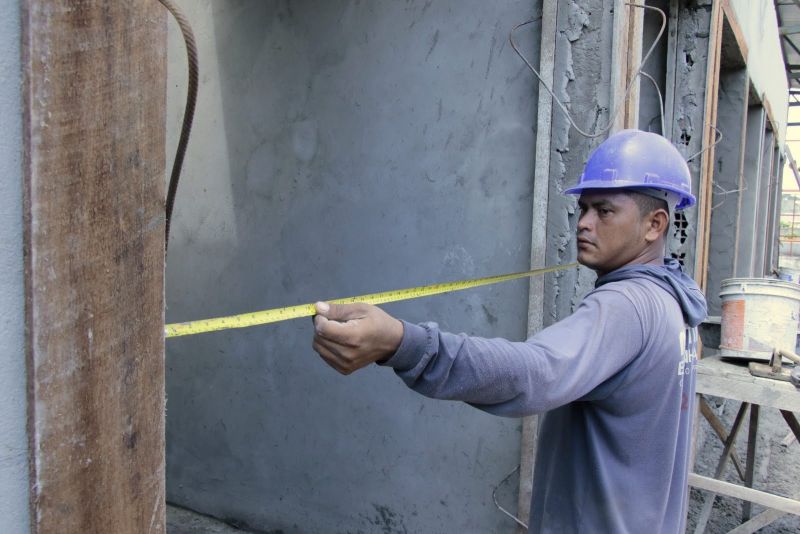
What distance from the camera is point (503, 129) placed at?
3.31 m

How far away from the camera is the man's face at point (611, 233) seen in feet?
6.17

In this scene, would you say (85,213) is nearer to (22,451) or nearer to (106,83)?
(106,83)

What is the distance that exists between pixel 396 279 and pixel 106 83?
2.66m

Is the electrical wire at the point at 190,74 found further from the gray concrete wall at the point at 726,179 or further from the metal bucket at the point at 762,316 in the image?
the gray concrete wall at the point at 726,179

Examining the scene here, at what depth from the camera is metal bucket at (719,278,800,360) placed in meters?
3.68

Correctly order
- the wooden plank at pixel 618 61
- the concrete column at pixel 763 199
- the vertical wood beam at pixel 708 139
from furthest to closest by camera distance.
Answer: the concrete column at pixel 763 199, the vertical wood beam at pixel 708 139, the wooden plank at pixel 618 61

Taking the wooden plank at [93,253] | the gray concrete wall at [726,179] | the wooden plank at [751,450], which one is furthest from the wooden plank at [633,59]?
the gray concrete wall at [726,179]

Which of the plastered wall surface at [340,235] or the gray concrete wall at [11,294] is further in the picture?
the plastered wall surface at [340,235]

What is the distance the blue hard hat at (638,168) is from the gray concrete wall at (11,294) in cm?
153

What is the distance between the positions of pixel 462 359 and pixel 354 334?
9.5 inches

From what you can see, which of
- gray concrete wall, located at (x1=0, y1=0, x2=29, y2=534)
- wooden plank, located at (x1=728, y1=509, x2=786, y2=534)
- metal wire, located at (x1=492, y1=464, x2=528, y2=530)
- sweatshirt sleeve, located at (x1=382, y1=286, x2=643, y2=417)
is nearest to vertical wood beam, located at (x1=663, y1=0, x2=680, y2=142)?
wooden plank, located at (x1=728, y1=509, x2=786, y2=534)

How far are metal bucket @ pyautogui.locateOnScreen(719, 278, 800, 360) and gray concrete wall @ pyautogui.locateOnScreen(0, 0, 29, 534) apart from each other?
150 inches

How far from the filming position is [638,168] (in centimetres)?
195

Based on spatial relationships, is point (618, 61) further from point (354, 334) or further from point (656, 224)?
point (354, 334)
